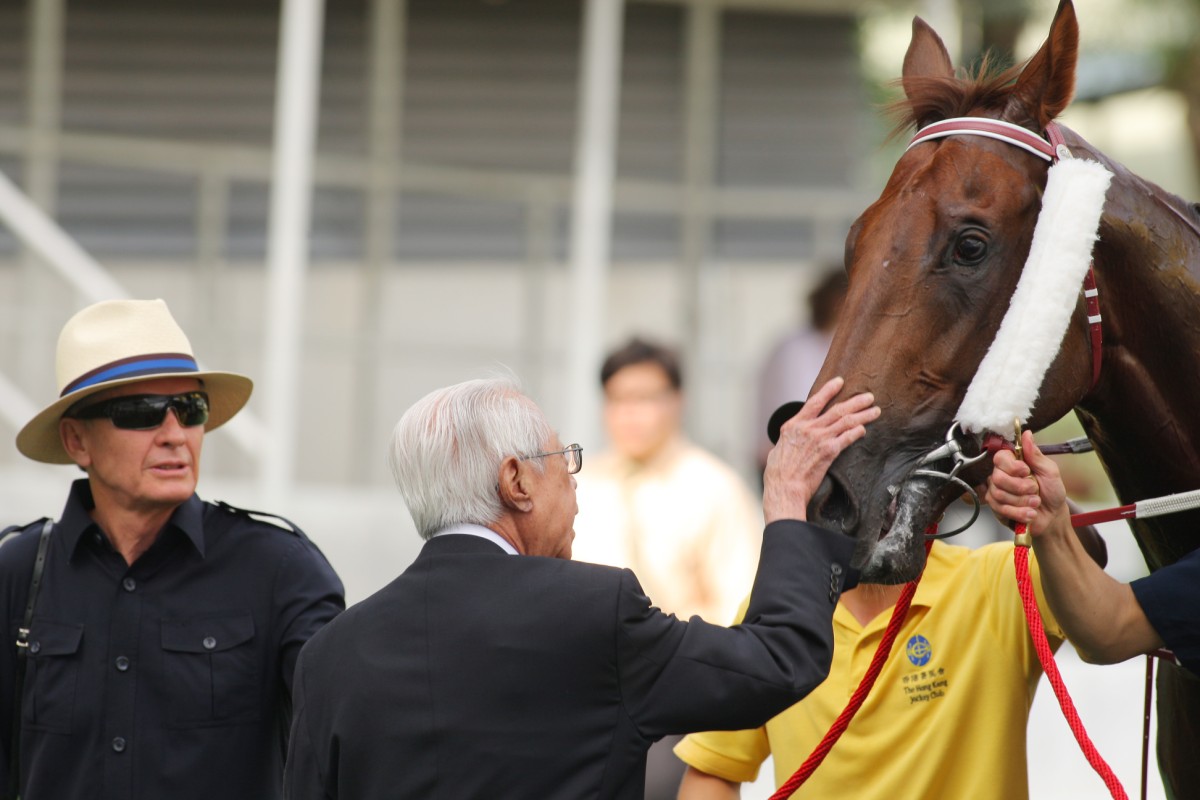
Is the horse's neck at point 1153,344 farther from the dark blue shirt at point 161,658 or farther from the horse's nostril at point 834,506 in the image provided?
the dark blue shirt at point 161,658

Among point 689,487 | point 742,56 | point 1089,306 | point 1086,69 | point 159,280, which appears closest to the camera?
point 1089,306

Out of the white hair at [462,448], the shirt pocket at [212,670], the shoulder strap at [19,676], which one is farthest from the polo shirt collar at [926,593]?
the shoulder strap at [19,676]

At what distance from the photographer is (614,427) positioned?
17.1 feet

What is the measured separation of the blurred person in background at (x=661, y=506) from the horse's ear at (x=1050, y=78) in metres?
2.54

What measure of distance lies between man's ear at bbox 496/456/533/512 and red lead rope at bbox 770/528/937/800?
0.67m

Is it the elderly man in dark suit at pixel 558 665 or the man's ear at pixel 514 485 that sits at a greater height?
the man's ear at pixel 514 485

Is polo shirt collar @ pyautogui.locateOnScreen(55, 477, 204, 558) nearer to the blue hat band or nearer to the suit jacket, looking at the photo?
the blue hat band

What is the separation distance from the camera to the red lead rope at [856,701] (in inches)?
99.5

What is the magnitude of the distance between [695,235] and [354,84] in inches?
92.7

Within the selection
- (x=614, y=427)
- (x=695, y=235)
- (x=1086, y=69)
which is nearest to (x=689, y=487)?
(x=614, y=427)

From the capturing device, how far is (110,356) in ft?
10.1

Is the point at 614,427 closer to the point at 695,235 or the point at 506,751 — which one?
the point at 506,751

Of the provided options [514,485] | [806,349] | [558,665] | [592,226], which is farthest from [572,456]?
[592,226]

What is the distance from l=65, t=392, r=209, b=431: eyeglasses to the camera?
307 cm
